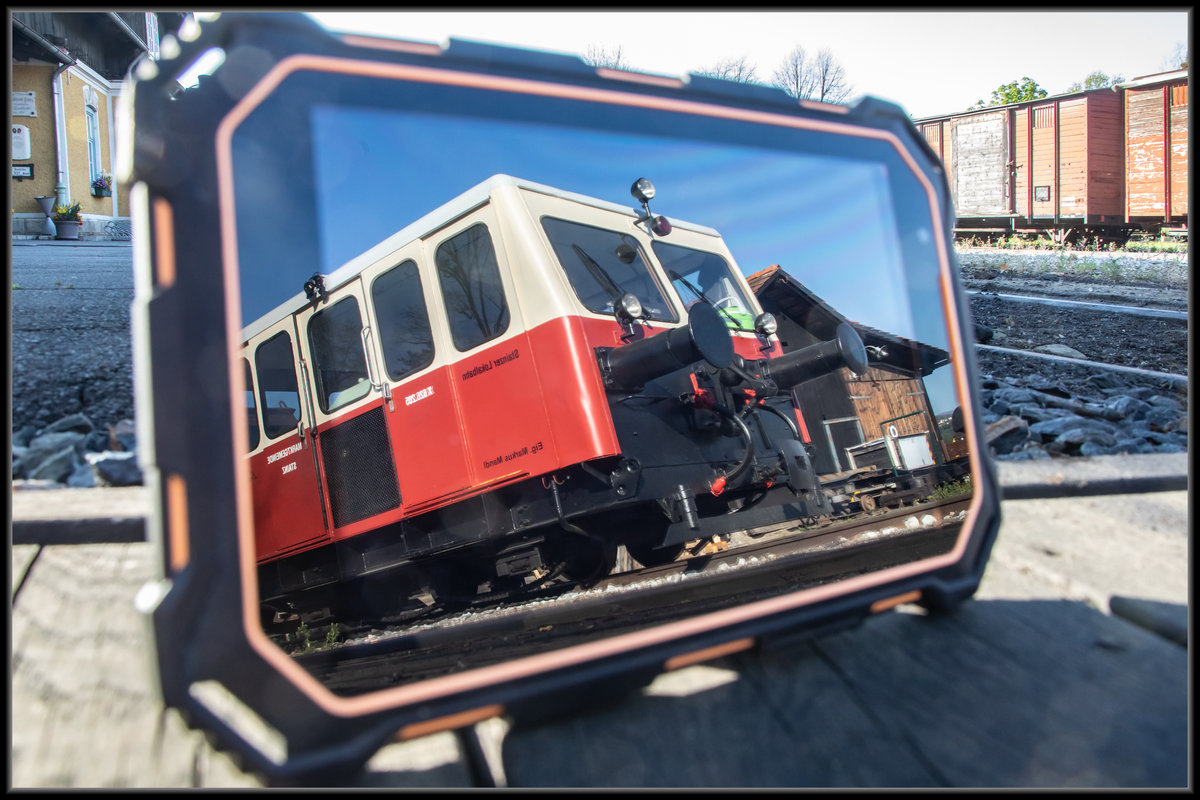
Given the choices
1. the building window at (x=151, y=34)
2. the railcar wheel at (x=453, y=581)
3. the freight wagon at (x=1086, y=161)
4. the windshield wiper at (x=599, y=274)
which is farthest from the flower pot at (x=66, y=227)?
the freight wagon at (x=1086, y=161)

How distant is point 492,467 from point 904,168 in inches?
112

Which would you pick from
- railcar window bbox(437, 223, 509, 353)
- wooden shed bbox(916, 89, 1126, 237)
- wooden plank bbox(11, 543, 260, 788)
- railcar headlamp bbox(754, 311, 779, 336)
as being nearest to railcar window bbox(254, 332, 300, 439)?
railcar window bbox(437, 223, 509, 353)

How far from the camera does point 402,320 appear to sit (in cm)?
504

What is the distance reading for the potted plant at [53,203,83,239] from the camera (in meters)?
16.6

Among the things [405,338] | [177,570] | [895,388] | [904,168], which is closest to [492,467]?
[405,338]

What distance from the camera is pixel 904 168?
230 cm

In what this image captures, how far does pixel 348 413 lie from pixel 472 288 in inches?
54.8

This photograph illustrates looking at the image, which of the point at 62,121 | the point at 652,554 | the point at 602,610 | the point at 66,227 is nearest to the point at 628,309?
the point at 602,610

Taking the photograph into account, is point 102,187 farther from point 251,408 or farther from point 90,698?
point 90,698

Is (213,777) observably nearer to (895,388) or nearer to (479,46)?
(479,46)

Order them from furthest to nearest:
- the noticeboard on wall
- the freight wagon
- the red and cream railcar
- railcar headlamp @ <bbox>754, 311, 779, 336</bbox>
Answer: the freight wagon, the noticeboard on wall, railcar headlamp @ <bbox>754, 311, 779, 336</bbox>, the red and cream railcar

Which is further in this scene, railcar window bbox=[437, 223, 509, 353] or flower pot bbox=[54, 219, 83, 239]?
flower pot bbox=[54, 219, 83, 239]

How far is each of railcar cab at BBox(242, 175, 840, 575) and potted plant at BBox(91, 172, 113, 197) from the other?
16613 mm

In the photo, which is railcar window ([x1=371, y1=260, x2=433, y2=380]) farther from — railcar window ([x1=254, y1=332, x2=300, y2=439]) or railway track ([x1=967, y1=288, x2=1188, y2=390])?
railway track ([x1=967, y1=288, x2=1188, y2=390])
